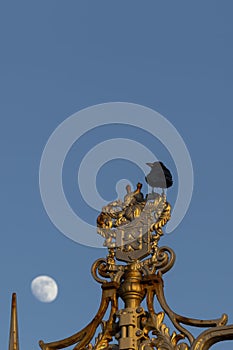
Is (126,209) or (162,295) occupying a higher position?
(126,209)

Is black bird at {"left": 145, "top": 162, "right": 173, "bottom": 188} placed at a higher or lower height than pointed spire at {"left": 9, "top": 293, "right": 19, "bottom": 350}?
higher

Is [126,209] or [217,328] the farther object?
[126,209]

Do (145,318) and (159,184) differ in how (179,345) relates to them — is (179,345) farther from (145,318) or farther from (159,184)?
(159,184)

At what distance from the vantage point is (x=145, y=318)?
16.8 metres

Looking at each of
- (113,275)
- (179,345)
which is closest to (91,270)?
(113,275)

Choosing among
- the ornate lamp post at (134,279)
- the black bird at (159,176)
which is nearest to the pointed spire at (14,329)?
the ornate lamp post at (134,279)

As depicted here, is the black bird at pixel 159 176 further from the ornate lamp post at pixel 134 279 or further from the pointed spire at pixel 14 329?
the pointed spire at pixel 14 329

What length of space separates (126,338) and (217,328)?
1.10m

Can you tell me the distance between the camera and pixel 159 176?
56.5 ft

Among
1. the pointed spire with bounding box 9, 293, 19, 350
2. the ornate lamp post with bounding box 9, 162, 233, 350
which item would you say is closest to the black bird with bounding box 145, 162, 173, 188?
the ornate lamp post with bounding box 9, 162, 233, 350

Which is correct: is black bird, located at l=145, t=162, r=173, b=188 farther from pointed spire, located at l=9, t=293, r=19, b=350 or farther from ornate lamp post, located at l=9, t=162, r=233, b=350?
pointed spire, located at l=9, t=293, r=19, b=350

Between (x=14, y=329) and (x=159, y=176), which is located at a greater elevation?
(x=159, y=176)

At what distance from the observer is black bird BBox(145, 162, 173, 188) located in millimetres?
17219

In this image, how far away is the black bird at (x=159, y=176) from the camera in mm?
17219
